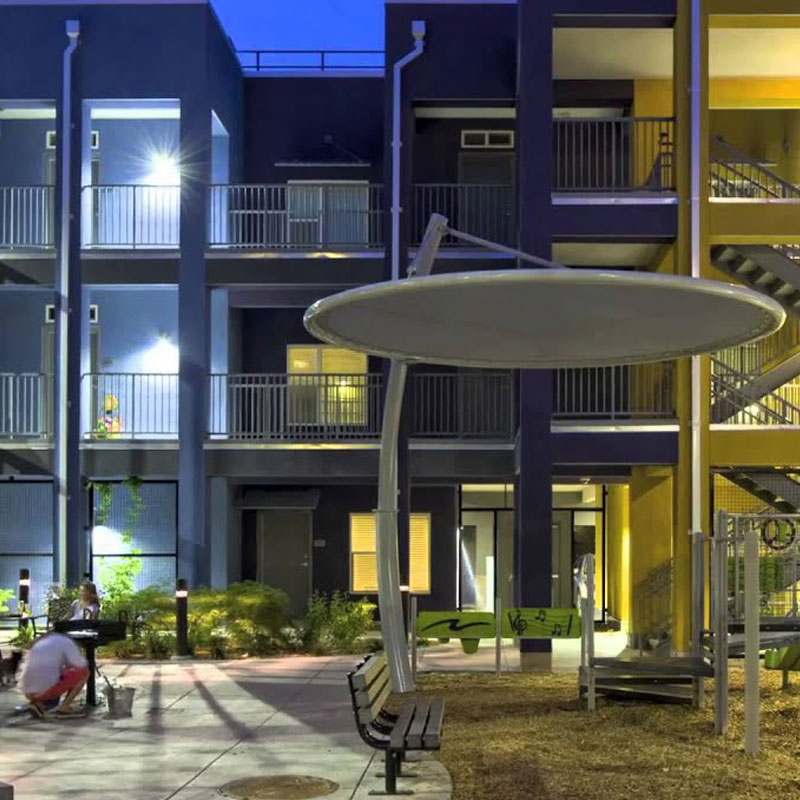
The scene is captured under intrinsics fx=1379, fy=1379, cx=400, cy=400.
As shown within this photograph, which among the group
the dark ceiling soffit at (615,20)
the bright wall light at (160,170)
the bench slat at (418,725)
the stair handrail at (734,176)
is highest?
the dark ceiling soffit at (615,20)

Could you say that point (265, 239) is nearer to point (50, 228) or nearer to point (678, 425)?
point (50, 228)

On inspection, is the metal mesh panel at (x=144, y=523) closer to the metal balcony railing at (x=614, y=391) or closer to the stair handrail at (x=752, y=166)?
the metal balcony railing at (x=614, y=391)

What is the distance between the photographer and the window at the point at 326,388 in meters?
27.4

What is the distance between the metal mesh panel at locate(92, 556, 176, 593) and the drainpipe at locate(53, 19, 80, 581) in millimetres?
3360

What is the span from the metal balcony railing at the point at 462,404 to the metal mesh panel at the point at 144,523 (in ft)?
19.4

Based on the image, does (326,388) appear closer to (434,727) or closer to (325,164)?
(325,164)

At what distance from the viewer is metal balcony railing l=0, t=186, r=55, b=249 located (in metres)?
27.3

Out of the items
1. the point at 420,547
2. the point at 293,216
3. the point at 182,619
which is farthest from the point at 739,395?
the point at 293,216

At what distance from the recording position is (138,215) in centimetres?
2867

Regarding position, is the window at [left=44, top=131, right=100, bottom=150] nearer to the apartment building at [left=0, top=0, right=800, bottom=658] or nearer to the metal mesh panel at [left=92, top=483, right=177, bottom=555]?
the apartment building at [left=0, top=0, right=800, bottom=658]

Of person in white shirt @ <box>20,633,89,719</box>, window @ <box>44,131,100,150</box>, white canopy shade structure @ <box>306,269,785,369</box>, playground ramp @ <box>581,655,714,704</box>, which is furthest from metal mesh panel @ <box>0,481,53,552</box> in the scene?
playground ramp @ <box>581,655,714,704</box>

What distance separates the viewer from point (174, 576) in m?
29.2

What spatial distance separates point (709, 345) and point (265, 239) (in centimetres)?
1602

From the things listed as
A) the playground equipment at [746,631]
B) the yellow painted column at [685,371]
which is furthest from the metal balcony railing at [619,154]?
the playground equipment at [746,631]
